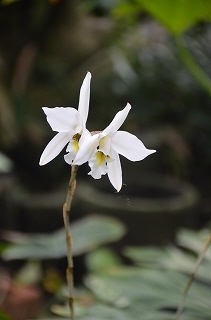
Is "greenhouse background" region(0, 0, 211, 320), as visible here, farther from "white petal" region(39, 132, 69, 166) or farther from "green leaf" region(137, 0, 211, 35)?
"white petal" region(39, 132, 69, 166)

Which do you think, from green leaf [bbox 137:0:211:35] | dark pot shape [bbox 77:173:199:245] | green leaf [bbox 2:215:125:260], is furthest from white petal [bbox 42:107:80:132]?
dark pot shape [bbox 77:173:199:245]

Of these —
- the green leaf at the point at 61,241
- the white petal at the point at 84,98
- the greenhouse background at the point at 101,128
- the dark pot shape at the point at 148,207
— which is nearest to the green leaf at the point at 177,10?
the greenhouse background at the point at 101,128

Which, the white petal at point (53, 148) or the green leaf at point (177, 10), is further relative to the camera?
the green leaf at point (177, 10)

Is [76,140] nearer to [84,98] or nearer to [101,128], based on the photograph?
[84,98]

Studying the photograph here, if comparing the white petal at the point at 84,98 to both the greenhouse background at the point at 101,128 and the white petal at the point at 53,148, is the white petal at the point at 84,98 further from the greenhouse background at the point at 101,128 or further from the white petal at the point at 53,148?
the greenhouse background at the point at 101,128

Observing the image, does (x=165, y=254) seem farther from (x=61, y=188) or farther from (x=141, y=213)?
(x=61, y=188)

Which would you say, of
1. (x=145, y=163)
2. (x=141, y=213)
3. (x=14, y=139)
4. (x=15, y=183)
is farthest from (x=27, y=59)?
(x=141, y=213)
